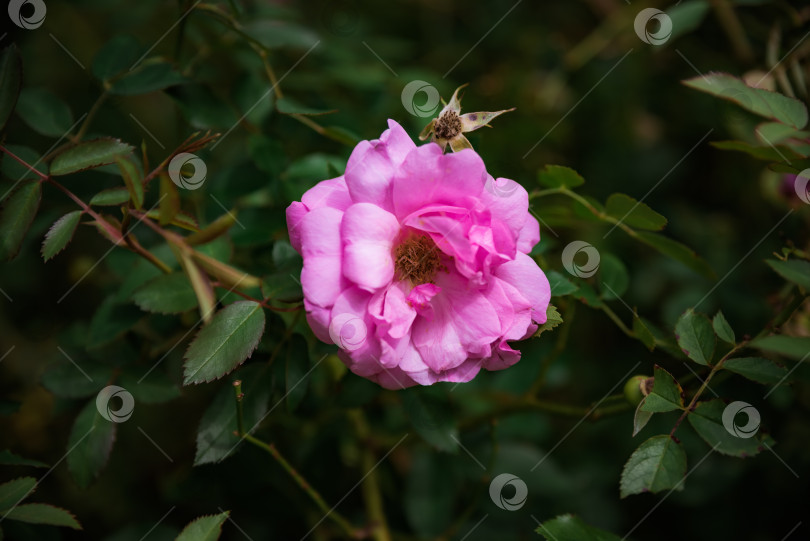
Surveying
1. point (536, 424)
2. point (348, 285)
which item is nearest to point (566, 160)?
point (536, 424)

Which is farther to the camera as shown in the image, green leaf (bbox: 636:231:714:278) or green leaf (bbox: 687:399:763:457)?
green leaf (bbox: 636:231:714:278)

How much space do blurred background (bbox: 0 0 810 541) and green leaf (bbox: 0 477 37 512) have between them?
0.39 ft

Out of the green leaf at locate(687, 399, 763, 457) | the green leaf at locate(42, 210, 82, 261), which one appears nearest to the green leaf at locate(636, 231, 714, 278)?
the green leaf at locate(687, 399, 763, 457)

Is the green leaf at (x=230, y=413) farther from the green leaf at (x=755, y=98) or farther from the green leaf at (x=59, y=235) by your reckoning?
the green leaf at (x=755, y=98)

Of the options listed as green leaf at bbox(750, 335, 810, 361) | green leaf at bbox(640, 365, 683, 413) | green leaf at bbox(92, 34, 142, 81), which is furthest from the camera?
green leaf at bbox(92, 34, 142, 81)

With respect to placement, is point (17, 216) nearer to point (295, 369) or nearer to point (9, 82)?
point (9, 82)

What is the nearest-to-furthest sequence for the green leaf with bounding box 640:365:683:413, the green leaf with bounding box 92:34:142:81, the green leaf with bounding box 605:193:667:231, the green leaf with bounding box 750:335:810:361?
the green leaf with bounding box 750:335:810:361, the green leaf with bounding box 640:365:683:413, the green leaf with bounding box 605:193:667:231, the green leaf with bounding box 92:34:142:81

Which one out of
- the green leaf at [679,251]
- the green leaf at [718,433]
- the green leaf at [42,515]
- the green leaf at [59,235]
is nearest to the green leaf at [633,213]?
the green leaf at [679,251]

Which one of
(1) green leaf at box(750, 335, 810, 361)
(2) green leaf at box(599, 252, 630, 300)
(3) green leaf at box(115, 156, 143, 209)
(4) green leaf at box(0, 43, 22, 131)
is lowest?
(4) green leaf at box(0, 43, 22, 131)

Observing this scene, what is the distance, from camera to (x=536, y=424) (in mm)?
1424

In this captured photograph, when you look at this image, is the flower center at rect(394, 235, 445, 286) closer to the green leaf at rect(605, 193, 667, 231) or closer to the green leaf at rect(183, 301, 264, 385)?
the green leaf at rect(183, 301, 264, 385)

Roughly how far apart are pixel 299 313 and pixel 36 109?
603 mm

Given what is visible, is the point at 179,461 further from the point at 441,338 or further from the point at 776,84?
the point at 776,84

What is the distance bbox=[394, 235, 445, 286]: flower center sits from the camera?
829 mm
